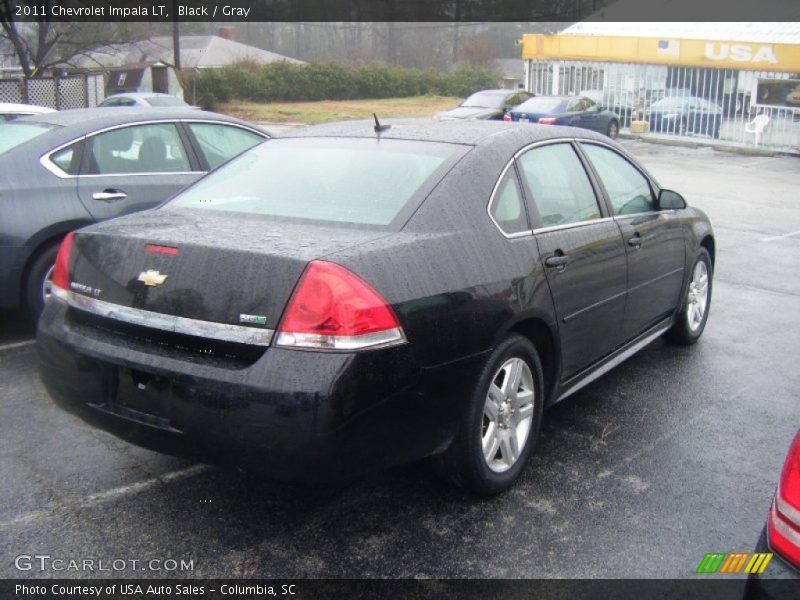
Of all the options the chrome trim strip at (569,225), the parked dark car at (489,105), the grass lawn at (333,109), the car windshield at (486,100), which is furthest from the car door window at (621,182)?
the grass lawn at (333,109)

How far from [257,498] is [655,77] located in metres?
28.7

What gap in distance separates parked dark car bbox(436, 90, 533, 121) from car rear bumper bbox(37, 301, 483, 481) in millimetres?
20749

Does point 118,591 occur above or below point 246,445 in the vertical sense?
below

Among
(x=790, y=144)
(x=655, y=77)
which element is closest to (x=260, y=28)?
(x=655, y=77)

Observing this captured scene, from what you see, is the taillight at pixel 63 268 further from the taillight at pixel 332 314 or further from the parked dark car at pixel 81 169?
the parked dark car at pixel 81 169

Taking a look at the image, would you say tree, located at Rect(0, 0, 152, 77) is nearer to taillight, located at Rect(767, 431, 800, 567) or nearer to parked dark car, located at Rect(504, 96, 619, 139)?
parked dark car, located at Rect(504, 96, 619, 139)

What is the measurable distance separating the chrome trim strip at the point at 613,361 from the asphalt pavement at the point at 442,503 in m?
0.27

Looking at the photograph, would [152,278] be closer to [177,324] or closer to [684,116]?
[177,324]

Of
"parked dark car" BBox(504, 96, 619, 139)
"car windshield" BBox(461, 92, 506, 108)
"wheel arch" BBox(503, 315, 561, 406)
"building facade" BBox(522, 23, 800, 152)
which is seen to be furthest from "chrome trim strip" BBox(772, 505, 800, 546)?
"building facade" BBox(522, 23, 800, 152)

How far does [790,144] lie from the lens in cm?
2488

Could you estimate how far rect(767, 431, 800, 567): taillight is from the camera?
87.7 inches

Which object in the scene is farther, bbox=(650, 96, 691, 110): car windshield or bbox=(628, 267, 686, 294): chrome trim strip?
bbox=(650, 96, 691, 110): car windshield

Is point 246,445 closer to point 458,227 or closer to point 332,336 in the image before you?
point 332,336

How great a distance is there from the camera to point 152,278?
3256 millimetres
